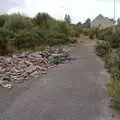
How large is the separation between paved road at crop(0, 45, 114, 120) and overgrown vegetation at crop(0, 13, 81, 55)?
12370mm

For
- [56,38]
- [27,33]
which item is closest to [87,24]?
Result: [56,38]

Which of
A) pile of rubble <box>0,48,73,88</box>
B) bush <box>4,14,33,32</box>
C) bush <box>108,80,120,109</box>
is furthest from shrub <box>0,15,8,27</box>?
bush <box>108,80,120,109</box>

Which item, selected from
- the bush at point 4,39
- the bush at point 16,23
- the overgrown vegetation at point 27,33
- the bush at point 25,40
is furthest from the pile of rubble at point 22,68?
the bush at point 16,23

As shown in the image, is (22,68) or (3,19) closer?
(22,68)

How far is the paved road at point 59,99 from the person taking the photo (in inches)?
366

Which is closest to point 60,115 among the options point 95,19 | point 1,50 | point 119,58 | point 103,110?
point 103,110

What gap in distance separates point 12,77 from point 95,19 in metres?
86.0

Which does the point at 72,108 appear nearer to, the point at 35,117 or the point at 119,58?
the point at 35,117

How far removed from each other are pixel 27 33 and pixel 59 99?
1979cm

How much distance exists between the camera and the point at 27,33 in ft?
99.5

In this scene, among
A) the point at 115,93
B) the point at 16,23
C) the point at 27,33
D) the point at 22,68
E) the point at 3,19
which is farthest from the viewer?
the point at 3,19

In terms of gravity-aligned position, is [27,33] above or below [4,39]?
above

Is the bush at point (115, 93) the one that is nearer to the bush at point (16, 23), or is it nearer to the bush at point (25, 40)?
the bush at point (25, 40)

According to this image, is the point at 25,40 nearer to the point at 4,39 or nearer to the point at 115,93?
the point at 4,39
